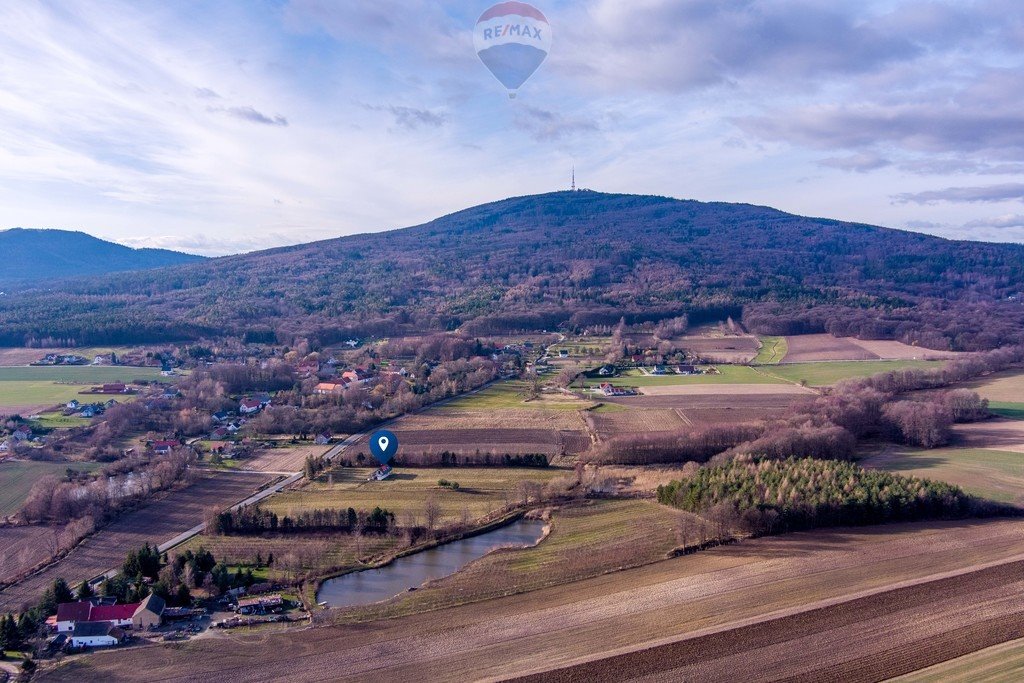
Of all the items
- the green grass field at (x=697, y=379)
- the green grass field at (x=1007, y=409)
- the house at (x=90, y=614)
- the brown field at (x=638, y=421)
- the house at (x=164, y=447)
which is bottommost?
the house at (x=90, y=614)

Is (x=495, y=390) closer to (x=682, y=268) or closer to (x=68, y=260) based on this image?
(x=682, y=268)

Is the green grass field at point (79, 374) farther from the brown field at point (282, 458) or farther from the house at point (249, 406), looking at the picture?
the brown field at point (282, 458)

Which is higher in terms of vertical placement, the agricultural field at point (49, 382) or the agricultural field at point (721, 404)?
the agricultural field at point (49, 382)

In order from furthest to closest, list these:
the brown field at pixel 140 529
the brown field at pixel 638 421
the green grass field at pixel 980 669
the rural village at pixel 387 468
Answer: the brown field at pixel 638 421
the brown field at pixel 140 529
the rural village at pixel 387 468
the green grass field at pixel 980 669

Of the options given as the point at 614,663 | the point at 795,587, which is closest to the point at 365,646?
the point at 614,663

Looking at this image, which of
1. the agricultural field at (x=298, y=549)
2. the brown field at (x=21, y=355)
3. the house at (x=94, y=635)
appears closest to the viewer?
the house at (x=94, y=635)

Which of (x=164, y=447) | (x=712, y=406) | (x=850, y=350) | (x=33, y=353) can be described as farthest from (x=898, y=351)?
(x=33, y=353)

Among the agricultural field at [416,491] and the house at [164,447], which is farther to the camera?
the house at [164,447]

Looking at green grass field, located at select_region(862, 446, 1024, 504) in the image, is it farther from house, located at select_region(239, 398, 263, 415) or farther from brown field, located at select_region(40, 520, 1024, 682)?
house, located at select_region(239, 398, 263, 415)

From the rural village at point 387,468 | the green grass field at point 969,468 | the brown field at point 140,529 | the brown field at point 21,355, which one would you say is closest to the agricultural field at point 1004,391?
the rural village at point 387,468
